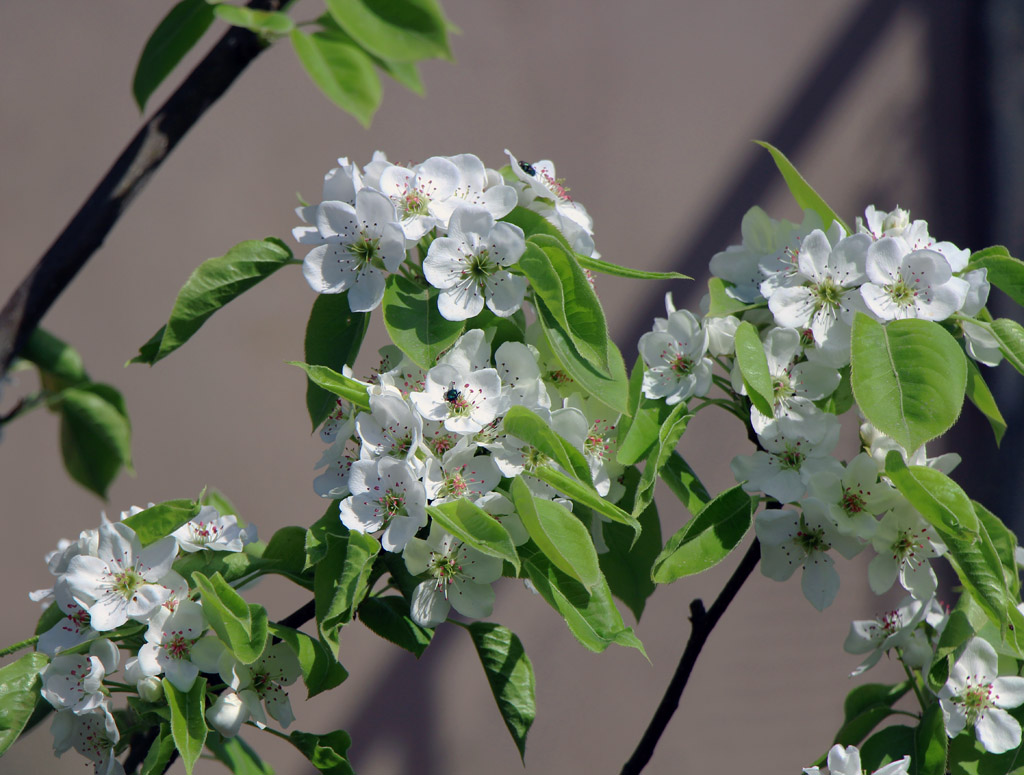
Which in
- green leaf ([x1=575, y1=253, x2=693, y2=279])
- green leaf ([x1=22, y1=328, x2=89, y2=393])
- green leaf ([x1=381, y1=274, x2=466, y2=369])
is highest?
green leaf ([x1=575, y1=253, x2=693, y2=279])

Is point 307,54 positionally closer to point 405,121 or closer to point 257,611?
point 257,611

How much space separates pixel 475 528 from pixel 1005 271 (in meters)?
0.52

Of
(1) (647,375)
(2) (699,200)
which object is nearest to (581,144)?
(2) (699,200)

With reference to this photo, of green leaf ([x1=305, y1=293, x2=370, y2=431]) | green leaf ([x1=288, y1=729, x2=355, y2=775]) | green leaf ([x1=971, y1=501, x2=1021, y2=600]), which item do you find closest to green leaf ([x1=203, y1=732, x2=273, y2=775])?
green leaf ([x1=288, y1=729, x2=355, y2=775])

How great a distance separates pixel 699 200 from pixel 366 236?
4.70 feet

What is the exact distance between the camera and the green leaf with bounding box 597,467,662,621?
0.85m

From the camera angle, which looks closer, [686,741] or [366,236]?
[366,236]

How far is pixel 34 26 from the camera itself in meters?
1.55

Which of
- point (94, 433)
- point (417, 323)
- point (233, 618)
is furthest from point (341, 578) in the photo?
point (94, 433)

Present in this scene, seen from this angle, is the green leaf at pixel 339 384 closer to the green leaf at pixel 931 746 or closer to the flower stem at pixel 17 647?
the flower stem at pixel 17 647

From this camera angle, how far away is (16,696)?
2.30 ft

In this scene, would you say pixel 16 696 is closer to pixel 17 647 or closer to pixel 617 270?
pixel 17 647

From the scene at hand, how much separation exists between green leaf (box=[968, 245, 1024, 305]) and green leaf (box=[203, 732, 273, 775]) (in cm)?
78

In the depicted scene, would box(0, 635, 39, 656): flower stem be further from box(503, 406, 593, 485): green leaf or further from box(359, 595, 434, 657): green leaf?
box(503, 406, 593, 485): green leaf
